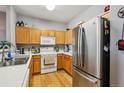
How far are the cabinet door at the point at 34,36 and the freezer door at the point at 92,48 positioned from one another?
107 inches

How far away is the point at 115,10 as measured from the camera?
61.6 inches

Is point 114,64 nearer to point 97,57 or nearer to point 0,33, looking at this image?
point 97,57

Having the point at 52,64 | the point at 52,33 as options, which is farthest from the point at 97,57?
the point at 52,33

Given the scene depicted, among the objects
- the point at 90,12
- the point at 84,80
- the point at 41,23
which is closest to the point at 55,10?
the point at 90,12

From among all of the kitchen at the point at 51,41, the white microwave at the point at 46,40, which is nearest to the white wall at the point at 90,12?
the kitchen at the point at 51,41

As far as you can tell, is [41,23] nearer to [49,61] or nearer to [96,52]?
[49,61]

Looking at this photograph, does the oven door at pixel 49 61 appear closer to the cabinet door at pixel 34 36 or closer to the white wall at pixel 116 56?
the cabinet door at pixel 34 36

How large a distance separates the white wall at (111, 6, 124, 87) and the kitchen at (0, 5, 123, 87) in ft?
0.38

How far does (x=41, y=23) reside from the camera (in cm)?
467

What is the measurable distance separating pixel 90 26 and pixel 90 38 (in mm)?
217

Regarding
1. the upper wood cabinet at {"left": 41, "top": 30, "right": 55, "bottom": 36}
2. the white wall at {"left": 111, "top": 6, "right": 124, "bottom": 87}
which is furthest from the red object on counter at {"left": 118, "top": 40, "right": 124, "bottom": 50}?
the upper wood cabinet at {"left": 41, "top": 30, "right": 55, "bottom": 36}

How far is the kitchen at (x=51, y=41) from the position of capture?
69.6 inches

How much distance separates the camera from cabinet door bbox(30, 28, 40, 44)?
4.14 meters

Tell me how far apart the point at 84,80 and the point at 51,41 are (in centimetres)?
287
